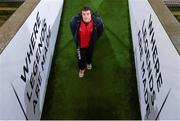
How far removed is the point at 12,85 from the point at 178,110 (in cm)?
172

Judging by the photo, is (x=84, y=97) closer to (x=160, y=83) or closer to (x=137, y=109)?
(x=137, y=109)

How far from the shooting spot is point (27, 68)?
419 centimetres

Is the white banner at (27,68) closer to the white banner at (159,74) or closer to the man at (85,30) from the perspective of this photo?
the man at (85,30)

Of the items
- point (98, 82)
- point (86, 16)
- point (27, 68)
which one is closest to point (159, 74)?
point (27, 68)

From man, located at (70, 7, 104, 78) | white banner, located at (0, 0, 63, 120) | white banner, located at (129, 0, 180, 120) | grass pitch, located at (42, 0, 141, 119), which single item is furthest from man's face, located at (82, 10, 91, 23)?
grass pitch, located at (42, 0, 141, 119)

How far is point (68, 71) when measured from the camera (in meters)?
6.45

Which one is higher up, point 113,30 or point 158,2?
point 158,2

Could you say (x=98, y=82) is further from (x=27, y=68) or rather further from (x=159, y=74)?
(x=159, y=74)

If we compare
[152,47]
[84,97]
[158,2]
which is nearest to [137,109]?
[84,97]

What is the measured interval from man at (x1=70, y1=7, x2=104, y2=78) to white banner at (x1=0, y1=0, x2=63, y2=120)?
551 mm

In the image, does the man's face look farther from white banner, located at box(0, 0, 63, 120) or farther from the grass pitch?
the grass pitch

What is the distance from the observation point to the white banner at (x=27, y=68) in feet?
10.9

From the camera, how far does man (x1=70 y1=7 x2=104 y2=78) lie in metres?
5.64

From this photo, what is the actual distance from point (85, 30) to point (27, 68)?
1.81 m
